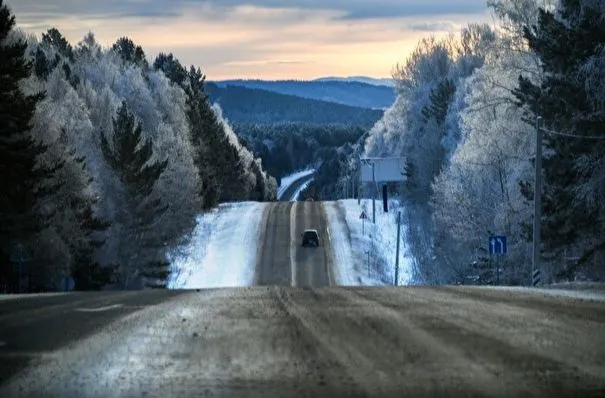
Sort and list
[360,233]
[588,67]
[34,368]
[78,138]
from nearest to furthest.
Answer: [34,368], [588,67], [78,138], [360,233]

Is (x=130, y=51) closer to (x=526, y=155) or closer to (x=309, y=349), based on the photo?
(x=526, y=155)

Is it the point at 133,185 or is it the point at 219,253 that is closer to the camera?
the point at 133,185

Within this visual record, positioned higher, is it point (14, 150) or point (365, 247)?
point (14, 150)

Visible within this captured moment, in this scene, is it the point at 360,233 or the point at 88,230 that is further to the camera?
the point at 360,233

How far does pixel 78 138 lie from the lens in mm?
63094

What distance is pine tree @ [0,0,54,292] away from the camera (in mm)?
36594

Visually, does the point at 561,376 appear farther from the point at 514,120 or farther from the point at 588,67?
the point at 514,120

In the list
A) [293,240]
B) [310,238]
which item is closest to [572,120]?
[310,238]

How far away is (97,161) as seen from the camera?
2628 inches

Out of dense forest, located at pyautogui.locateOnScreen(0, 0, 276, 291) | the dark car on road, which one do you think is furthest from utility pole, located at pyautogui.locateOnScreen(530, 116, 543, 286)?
the dark car on road

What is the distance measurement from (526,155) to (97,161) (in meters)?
31.4

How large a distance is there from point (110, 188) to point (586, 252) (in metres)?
36.9

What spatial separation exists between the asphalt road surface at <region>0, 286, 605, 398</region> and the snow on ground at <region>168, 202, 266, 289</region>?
2019 inches

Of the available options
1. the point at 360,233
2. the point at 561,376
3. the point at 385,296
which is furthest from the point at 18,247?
the point at 360,233
